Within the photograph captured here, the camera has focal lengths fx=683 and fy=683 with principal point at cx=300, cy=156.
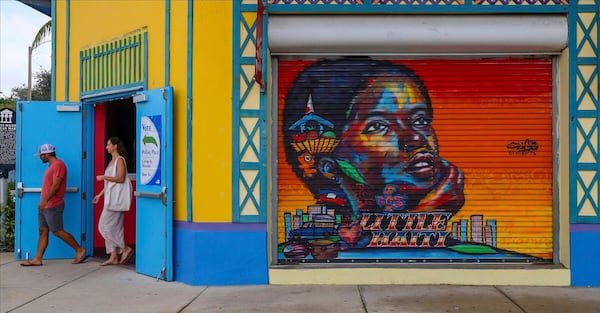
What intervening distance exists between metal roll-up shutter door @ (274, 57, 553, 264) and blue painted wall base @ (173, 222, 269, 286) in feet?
1.38

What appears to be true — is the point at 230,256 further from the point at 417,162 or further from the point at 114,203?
the point at 417,162

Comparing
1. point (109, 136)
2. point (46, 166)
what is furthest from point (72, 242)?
point (109, 136)

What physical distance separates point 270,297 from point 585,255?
4.07m

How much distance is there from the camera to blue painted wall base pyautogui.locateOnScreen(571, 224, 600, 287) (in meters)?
8.71

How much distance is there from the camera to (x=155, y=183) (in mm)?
9227

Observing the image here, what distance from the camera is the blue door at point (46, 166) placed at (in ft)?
35.0

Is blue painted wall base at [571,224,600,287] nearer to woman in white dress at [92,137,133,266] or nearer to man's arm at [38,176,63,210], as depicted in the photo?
woman in white dress at [92,137,133,266]

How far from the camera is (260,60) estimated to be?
8.41 metres

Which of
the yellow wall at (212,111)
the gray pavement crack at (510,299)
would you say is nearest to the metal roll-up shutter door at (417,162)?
the gray pavement crack at (510,299)

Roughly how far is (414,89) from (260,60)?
2.14 m

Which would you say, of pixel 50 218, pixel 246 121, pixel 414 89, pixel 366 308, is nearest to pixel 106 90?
pixel 50 218

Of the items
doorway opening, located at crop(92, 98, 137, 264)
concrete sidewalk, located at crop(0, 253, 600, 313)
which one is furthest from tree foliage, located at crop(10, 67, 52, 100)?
concrete sidewalk, located at crop(0, 253, 600, 313)

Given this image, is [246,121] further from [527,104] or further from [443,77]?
[527,104]
